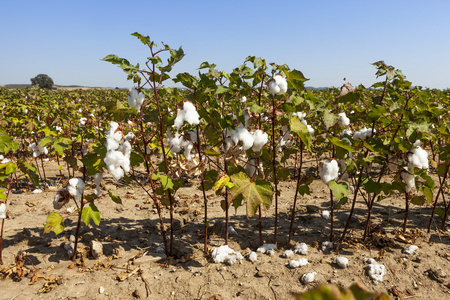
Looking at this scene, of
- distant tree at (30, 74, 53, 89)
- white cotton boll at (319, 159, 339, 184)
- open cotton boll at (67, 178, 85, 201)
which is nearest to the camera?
white cotton boll at (319, 159, 339, 184)

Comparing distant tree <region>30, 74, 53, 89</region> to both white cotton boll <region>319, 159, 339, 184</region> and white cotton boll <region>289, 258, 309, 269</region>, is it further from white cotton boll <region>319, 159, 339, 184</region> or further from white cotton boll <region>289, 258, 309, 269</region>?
white cotton boll <region>319, 159, 339, 184</region>

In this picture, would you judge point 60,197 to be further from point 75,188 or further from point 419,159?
point 419,159

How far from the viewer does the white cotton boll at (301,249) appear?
10.00ft

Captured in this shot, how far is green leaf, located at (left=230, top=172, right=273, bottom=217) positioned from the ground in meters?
0.91

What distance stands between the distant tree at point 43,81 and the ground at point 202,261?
66792 mm

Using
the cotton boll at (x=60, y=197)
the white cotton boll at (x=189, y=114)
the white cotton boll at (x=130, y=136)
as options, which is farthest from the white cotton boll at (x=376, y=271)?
the cotton boll at (x=60, y=197)

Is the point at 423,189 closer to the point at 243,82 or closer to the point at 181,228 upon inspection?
the point at 243,82

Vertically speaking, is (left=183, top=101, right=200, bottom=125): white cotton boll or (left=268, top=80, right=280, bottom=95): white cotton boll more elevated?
(left=268, top=80, right=280, bottom=95): white cotton boll

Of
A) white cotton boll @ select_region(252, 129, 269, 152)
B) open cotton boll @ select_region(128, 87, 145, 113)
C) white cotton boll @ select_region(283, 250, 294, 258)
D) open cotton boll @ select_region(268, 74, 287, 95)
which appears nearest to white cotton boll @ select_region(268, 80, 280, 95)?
open cotton boll @ select_region(268, 74, 287, 95)

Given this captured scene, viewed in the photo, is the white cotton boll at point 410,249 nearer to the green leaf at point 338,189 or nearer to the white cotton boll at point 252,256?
the green leaf at point 338,189

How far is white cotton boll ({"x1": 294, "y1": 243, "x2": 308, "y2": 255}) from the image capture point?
305 cm

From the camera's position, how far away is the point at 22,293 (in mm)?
2541

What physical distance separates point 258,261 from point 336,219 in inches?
68.0

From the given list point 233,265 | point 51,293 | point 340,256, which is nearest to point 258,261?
point 233,265
